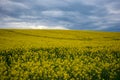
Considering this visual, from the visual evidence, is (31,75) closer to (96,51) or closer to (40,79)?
(40,79)

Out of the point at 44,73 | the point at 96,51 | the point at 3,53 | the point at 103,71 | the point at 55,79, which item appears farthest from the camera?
the point at 96,51

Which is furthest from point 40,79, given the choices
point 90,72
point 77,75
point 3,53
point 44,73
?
point 3,53

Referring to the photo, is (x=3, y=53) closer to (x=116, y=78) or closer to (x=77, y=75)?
(x=77, y=75)

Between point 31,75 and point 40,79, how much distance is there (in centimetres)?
63

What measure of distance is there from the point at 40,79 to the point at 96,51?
1031cm

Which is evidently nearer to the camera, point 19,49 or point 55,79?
point 55,79

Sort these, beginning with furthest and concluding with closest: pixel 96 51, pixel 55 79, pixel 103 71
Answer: pixel 96 51
pixel 103 71
pixel 55 79

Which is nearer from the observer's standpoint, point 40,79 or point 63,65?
point 40,79

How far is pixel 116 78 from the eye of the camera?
11.6m

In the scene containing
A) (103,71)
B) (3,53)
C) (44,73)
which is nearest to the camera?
(44,73)

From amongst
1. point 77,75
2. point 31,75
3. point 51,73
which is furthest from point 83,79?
point 31,75

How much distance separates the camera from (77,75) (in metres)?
11.8

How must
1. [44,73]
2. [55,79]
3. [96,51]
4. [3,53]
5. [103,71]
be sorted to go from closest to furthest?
[55,79], [44,73], [103,71], [3,53], [96,51]

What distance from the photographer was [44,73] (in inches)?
449
